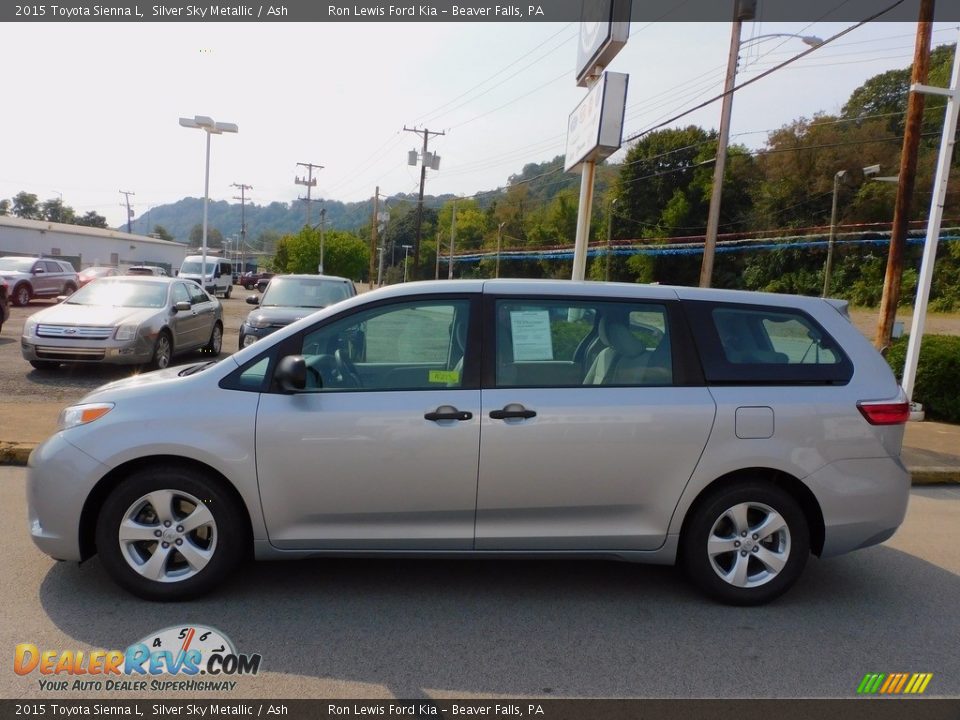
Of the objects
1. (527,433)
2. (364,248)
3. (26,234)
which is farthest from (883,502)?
(364,248)

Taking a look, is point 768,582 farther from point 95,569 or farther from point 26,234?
point 26,234

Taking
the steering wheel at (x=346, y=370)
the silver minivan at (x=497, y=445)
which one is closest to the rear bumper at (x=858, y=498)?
the silver minivan at (x=497, y=445)

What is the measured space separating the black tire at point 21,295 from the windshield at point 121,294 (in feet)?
40.6

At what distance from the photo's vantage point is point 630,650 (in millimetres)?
3566

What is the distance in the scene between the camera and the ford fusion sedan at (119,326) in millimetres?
10484

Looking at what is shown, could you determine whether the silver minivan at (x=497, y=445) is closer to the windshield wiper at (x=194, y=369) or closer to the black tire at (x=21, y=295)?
the windshield wiper at (x=194, y=369)

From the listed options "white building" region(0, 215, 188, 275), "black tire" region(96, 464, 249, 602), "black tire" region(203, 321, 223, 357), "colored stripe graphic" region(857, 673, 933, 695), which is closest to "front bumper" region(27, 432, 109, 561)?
"black tire" region(96, 464, 249, 602)

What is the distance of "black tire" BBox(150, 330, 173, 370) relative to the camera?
1121 centimetres

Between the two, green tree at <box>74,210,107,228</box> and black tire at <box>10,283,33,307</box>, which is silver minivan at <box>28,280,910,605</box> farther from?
green tree at <box>74,210,107,228</box>

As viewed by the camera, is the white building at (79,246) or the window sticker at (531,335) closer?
the window sticker at (531,335)

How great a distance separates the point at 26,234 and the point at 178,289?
5330 cm

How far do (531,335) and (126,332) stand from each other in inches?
333

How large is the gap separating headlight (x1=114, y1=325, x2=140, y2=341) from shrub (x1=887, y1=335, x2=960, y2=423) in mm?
11185
